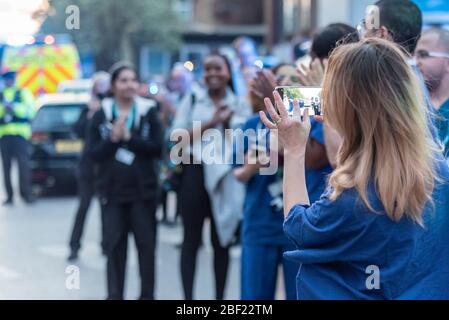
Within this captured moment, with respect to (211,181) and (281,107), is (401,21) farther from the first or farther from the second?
(211,181)

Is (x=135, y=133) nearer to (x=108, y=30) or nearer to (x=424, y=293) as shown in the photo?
(x=424, y=293)

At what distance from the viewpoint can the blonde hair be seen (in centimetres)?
238

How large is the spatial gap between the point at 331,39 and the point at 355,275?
6.49ft

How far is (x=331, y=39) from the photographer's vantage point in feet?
13.8

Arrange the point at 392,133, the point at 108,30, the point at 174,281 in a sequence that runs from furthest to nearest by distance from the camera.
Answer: the point at 108,30 < the point at 174,281 < the point at 392,133

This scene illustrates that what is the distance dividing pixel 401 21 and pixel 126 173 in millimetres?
2946

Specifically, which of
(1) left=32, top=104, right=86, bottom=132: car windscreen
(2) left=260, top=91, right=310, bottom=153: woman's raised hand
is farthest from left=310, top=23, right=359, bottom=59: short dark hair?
(1) left=32, top=104, right=86, bottom=132: car windscreen

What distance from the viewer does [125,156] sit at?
19.9 ft

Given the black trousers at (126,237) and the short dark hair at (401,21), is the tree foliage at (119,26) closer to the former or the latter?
the black trousers at (126,237)

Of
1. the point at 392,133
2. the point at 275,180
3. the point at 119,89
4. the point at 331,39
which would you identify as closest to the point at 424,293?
the point at 392,133

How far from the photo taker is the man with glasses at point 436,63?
381 centimetres

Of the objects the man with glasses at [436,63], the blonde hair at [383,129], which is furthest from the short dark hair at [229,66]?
the blonde hair at [383,129]

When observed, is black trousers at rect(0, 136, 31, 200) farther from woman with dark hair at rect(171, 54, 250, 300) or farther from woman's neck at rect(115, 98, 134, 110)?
woman with dark hair at rect(171, 54, 250, 300)

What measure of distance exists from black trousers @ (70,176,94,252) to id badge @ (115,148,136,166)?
2626mm
